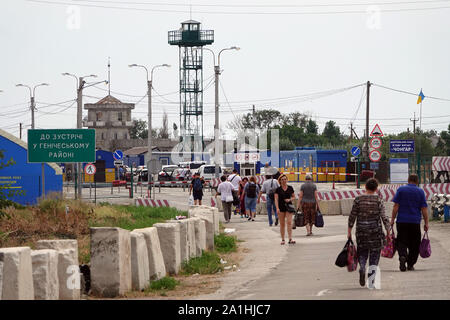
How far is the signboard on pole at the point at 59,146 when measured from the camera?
1079 inches

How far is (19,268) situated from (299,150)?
197 feet

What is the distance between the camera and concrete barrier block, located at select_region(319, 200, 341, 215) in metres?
32.8

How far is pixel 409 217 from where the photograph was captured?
14.3 meters

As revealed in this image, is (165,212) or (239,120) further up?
(239,120)

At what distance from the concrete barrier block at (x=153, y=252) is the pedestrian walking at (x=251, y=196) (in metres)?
15.5

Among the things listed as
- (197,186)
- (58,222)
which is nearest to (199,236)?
(58,222)

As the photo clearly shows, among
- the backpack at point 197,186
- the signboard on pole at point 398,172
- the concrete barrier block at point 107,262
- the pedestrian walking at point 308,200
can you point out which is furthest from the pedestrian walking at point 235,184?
the concrete barrier block at point 107,262

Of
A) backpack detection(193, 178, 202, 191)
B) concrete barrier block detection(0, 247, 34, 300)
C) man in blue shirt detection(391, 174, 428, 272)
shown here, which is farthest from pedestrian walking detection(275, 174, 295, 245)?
backpack detection(193, 178, 202, 191)

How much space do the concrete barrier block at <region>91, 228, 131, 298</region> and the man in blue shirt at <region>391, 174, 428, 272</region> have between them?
4.80 metres

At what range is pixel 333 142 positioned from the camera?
417 ft

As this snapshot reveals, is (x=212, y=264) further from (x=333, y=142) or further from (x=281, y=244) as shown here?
(x=333, y=142)

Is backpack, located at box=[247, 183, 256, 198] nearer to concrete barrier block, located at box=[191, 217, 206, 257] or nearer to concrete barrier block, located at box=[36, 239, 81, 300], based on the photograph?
concrete barrier block, located at box=[191, 217, 206, 257]

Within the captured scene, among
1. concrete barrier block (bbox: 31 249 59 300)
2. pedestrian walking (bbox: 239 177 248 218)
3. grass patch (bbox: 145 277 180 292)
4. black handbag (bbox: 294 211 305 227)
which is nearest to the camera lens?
concrete barrier block (bbox: 31 249 59 300)
